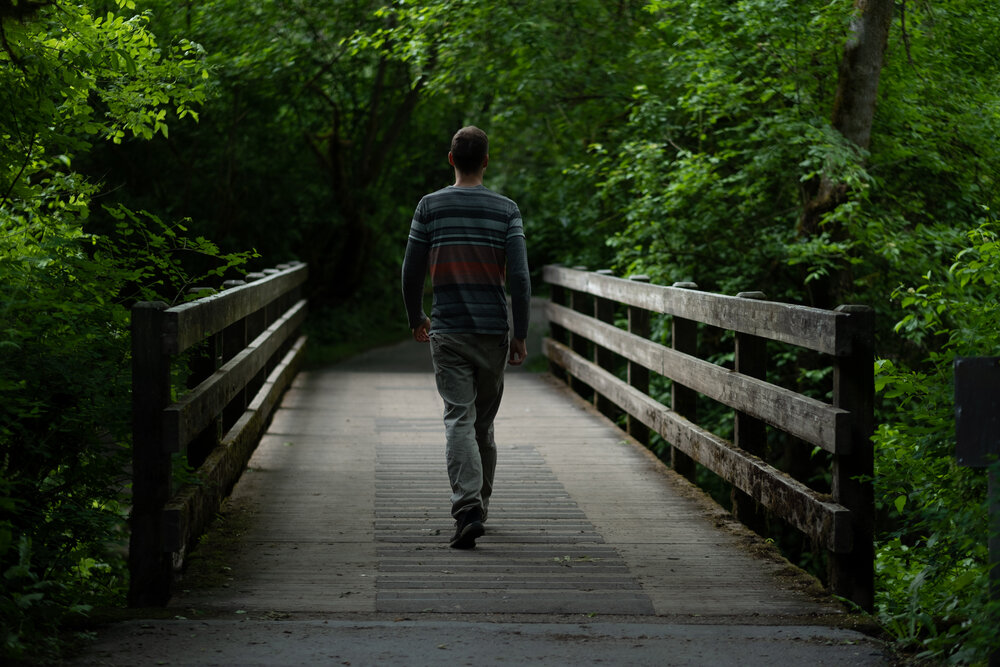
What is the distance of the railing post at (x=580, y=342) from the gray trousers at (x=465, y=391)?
5553 millimetres

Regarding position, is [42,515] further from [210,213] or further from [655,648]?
[210,213]

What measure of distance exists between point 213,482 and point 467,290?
4.85 feet

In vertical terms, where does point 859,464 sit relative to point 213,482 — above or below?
above

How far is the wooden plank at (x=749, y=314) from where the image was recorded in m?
4.70

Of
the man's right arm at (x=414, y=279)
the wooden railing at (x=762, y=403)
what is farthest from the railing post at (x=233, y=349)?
the wooden railing at (x=762, y=403)

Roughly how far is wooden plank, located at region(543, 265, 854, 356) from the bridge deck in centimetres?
100

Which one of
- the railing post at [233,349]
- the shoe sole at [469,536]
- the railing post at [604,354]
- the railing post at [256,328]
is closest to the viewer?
Result: the shoe sole at [469,536]

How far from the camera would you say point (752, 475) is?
18.4ft

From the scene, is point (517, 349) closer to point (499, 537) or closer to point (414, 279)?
point (414, 279)

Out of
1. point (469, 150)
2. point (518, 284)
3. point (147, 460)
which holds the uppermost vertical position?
point (469, 150)

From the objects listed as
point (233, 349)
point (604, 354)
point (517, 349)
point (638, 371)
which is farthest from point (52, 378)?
point (604, 354)

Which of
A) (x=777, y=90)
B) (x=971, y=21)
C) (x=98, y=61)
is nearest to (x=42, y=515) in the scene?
(x=98, y=61)

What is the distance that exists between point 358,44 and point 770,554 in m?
9.36

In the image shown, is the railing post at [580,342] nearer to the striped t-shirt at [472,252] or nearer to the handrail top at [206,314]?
the handrail top at [206,314]
